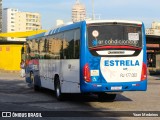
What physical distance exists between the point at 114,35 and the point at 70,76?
2.24 metres

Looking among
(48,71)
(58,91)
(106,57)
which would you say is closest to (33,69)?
(48,71)

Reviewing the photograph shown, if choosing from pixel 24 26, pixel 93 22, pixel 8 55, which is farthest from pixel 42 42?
pixel 24 26

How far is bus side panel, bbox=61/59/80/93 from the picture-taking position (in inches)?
567

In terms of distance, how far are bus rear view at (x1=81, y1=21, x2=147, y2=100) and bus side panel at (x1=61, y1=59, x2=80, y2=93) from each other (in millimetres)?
498

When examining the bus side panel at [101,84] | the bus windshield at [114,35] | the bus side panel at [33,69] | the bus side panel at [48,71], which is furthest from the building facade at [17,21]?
the bus side panel at [101,84]

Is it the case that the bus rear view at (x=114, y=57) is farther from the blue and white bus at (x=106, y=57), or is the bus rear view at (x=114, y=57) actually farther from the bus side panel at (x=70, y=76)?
the bus side panel at (x=70, y=76)

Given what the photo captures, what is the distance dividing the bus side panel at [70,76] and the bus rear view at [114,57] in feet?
1.63

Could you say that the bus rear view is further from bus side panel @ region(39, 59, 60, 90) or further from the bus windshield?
bus side panel @ region(39, 59, 60, 90)

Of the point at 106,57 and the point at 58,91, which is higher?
the point at 106,57

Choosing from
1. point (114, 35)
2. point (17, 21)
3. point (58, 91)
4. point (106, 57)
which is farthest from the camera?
point (17, 21)

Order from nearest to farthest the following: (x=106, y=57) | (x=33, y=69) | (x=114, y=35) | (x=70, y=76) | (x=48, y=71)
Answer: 1. (x=106, y=57)
2. (x=114, y=35)
3. (x=70, y=76)
4. (x=48, y=71)
5. (x=33, y=69)

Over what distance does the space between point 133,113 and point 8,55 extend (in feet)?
123

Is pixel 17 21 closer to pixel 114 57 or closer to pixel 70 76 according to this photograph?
pixel 70 76

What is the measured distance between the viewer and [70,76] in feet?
49.4
